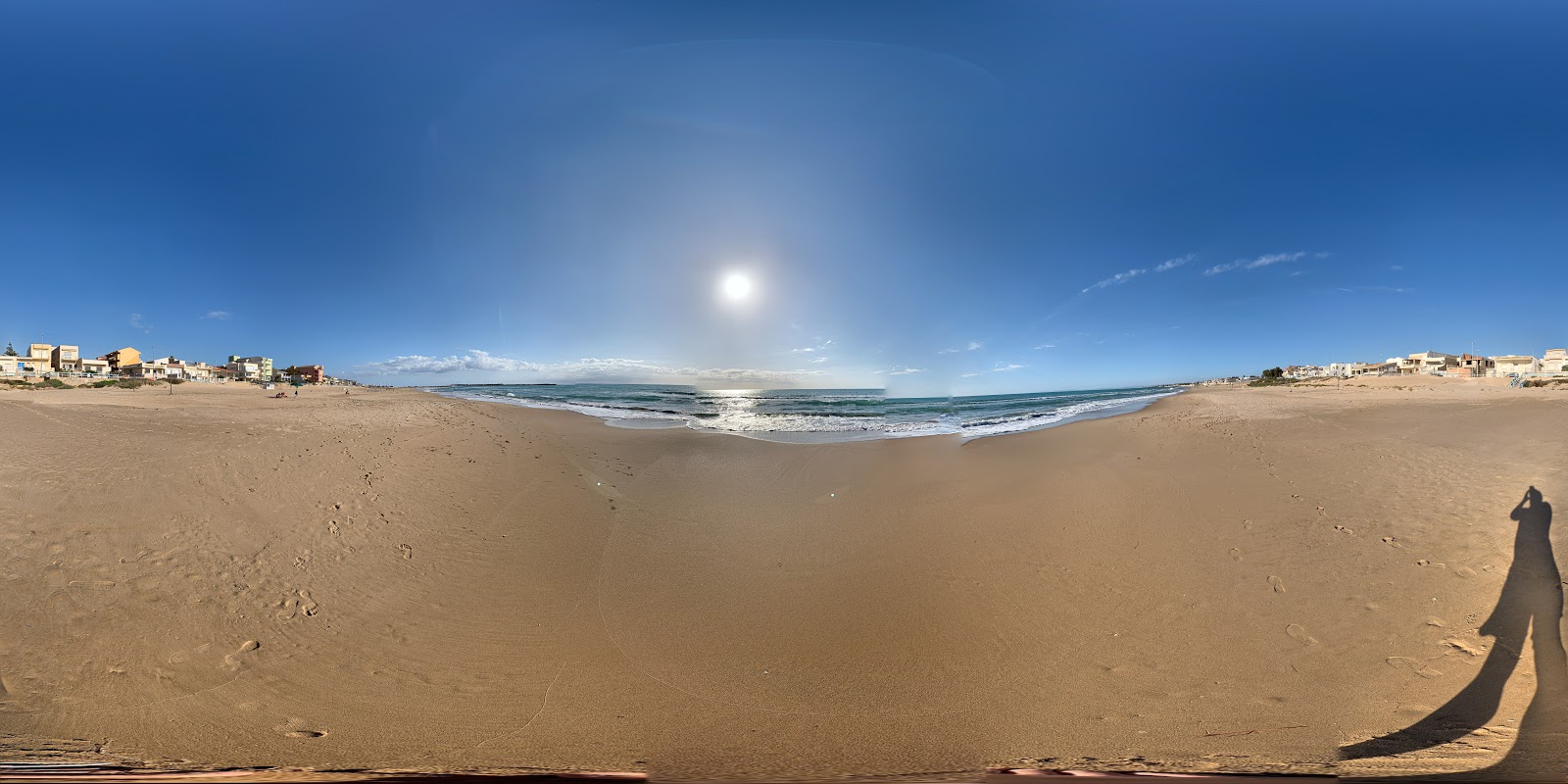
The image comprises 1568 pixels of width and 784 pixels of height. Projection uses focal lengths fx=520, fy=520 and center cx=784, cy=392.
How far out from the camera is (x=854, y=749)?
10.3 ft

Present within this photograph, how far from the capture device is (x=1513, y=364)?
54.9 meters

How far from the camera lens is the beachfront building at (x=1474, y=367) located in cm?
5580

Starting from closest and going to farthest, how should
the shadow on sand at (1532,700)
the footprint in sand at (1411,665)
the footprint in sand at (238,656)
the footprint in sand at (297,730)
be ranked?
the shadow on sand at (1532,700) < the footprint in sand at (297,730) < the footprint in sand at (238,656) < the footprint in sand at (1411,665)

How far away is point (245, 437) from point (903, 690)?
437 inches

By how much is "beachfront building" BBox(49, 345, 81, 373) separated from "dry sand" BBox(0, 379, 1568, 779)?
250 ft

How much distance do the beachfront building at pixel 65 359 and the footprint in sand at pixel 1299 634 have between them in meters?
91.4

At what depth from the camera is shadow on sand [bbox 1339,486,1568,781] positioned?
294 centimetres

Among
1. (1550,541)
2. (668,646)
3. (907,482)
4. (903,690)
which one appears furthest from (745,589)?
(1550,541)

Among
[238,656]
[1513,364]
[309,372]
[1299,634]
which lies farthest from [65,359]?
[1513,364]

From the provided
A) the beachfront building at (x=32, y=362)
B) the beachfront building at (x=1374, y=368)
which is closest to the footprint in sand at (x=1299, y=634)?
the beachfront building at (x=32, y=362)

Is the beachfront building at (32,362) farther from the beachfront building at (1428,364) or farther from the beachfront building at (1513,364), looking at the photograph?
the beachfront building at (1428,364)

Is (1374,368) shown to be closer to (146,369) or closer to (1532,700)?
(1532,700)

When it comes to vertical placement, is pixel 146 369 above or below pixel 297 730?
above

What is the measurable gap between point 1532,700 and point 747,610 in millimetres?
5722
